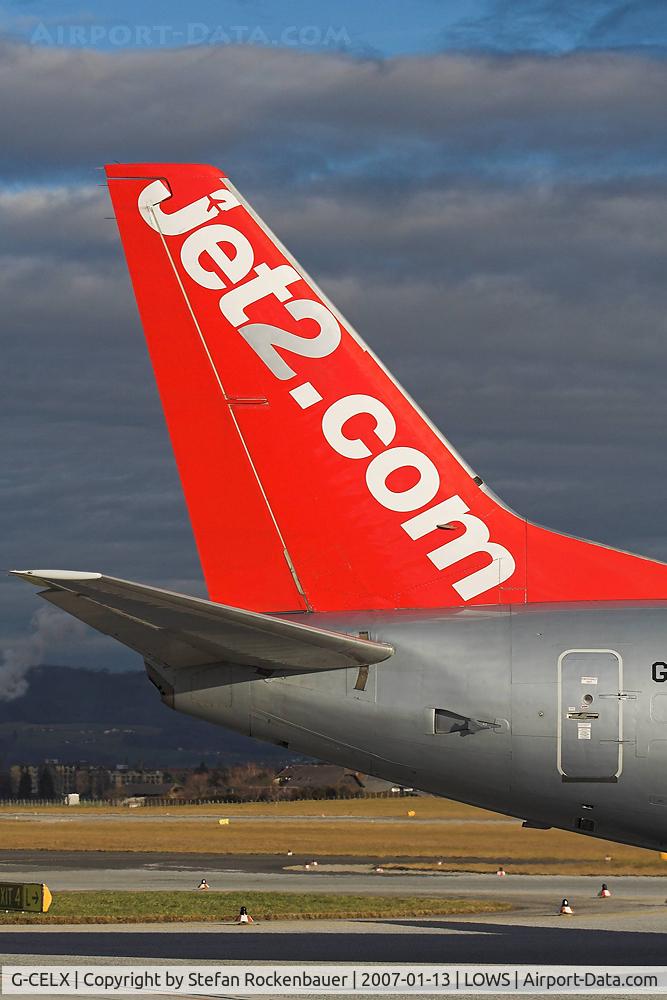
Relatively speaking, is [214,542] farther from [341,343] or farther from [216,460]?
[341,343]

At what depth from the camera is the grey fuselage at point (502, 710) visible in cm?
1853

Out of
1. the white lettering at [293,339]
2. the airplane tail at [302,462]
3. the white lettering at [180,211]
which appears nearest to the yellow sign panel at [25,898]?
the airplane tail at [302,462]

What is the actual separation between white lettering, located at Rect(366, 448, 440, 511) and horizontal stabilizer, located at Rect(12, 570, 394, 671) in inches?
83.6

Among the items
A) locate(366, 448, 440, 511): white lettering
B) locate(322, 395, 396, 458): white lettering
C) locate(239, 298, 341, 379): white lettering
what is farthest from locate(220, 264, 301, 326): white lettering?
locate(366, 448, 440, 511): white lettering

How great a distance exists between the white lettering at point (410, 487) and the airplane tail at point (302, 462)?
0.02 metres

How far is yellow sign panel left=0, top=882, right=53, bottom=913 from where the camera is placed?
3697 centimetres

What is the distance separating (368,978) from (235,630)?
8652mm

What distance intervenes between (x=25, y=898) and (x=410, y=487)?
865 inches

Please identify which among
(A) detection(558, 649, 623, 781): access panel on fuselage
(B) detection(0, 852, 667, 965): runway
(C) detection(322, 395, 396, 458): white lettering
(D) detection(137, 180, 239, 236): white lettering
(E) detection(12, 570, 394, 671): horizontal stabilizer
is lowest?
(B) detection(0, 852, 667, 965): runway

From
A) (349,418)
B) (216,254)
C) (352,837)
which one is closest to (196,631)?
(349,418)

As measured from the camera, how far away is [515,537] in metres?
20.6

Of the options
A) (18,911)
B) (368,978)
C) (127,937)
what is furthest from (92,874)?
(368,978)

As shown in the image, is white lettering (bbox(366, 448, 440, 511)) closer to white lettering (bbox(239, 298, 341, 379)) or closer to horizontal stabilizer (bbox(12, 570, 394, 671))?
white lettering (bbox(239, 298, 341, 379))

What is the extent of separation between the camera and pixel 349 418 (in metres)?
20.7
